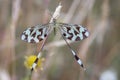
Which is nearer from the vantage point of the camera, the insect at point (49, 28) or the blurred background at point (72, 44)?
the insect at point (49, 28)

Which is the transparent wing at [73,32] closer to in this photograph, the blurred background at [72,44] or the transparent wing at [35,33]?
A: the transparent wing at [35,33]

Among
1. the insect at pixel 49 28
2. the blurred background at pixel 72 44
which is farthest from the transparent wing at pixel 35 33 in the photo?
the blurred background at pixel 72 44

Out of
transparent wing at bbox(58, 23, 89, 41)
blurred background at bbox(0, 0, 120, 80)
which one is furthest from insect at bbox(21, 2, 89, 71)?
blurred background at bbox(0, 0, 120, 80)

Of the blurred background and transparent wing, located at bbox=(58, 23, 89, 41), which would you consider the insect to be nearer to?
transparent wing, located at bbox=(58, 23, 89, 41)

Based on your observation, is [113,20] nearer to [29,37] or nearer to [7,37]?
[7,37]

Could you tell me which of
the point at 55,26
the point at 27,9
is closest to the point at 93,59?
the point at 27,9

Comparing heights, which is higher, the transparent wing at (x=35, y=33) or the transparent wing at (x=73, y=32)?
the transparent wing at (x=35, y=33)

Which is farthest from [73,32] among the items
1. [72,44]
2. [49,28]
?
[72,44]
